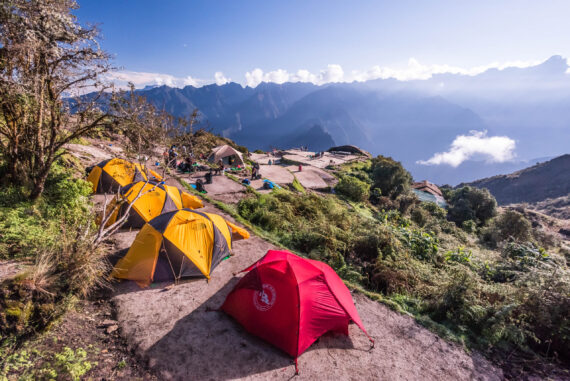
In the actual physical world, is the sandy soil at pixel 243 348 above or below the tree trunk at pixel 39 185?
below

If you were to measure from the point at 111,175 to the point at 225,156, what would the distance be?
14.5 metres

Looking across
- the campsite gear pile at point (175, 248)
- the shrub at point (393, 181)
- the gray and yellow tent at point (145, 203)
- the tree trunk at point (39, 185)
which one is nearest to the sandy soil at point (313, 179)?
the shrub at point (393, 181)

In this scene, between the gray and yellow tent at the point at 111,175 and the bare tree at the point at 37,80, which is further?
the gray and yellow tent at the point at 111,175

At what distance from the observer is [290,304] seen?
5762 millimetres

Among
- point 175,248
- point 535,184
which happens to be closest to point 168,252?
point 175,248

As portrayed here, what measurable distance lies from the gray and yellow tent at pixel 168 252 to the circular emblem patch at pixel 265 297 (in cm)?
223

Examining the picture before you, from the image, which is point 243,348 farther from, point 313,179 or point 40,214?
point 313,179

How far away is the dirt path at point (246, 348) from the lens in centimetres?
516

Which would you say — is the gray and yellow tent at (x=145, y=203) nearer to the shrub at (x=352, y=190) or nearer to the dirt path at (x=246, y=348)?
the dirt path at (x=246, y=348)

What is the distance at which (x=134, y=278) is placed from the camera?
7.14 metres

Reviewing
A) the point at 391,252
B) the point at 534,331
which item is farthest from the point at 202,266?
the point at 534,331

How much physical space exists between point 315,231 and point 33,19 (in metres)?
11.8

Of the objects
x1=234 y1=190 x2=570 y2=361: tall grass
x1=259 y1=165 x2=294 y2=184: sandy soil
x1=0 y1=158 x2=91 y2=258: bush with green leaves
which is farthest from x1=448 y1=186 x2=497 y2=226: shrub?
x1=0 y1=158 x2=91 y2=258: bush with green leaves

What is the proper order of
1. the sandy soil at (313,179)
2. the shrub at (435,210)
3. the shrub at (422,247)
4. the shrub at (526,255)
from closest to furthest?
the shrub at (526,255), the shrub at (422,247), the shrub at (435,210), the sandy soil at (313,179)
